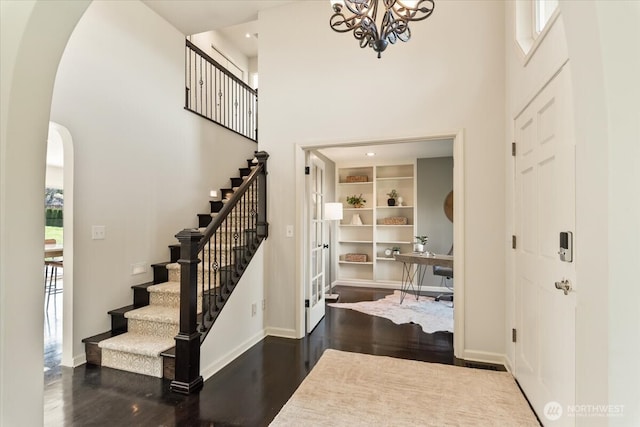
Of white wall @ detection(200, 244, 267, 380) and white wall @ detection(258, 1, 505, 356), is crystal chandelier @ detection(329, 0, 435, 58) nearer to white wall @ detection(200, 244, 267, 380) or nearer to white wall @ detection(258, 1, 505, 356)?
white wall @ detection(258, 1, 505, 356)

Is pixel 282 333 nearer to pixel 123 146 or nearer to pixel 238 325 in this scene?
pixel 238 325

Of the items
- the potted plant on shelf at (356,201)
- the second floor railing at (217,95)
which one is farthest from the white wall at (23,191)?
the potted plant on shelf at (356,201)

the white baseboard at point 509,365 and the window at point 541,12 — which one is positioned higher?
the window at point 541,12

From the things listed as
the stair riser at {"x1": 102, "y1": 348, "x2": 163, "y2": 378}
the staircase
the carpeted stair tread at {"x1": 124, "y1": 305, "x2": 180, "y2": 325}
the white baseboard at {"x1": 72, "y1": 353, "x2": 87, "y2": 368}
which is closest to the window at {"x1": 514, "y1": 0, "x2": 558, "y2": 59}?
the staircase

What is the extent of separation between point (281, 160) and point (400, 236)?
11.8ft

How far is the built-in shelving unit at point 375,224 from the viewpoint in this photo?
6082mm

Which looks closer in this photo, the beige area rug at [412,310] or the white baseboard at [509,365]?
the white baseboard at [509,365]

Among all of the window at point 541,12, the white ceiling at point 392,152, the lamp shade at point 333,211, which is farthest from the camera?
the lamp shade at point 333,211

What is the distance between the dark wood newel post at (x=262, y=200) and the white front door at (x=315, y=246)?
50 cm

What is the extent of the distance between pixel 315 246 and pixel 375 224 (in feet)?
8.73

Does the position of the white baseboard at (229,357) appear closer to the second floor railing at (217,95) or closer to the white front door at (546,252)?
the white front door at (546,252)

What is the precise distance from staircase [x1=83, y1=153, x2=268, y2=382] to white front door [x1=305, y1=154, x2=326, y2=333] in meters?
0.56

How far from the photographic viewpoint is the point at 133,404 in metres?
Result: 2.11

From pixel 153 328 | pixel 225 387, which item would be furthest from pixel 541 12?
pixel 153 328
